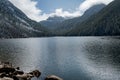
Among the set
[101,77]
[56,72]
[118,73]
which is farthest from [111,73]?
[56,72]

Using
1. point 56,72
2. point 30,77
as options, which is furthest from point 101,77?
point 30,77

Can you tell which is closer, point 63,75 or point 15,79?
point 15,79

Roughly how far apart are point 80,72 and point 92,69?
6604 millimetres

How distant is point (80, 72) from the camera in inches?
2933

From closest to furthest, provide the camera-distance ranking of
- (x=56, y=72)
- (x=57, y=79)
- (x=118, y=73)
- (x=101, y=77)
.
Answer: (x=57, y=79) < (x=101, y=77) < (x=118, y=73) < (x=56, y=72)

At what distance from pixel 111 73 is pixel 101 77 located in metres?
6.51

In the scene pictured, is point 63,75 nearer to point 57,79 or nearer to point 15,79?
point 57,79

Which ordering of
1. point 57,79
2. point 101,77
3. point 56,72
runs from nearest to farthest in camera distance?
1. point 57,79
2. point 101,77
3. point 56,72

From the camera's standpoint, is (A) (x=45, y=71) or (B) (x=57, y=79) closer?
(B) (x=57, y=79)

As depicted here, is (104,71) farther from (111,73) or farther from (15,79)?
(15,79)

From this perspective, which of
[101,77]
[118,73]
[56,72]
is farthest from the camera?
[56,72]

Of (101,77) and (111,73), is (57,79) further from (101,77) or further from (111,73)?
(111,73)

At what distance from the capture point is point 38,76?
68938mm

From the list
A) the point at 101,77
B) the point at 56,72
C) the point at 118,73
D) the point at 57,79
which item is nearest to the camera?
the point at 57,79
